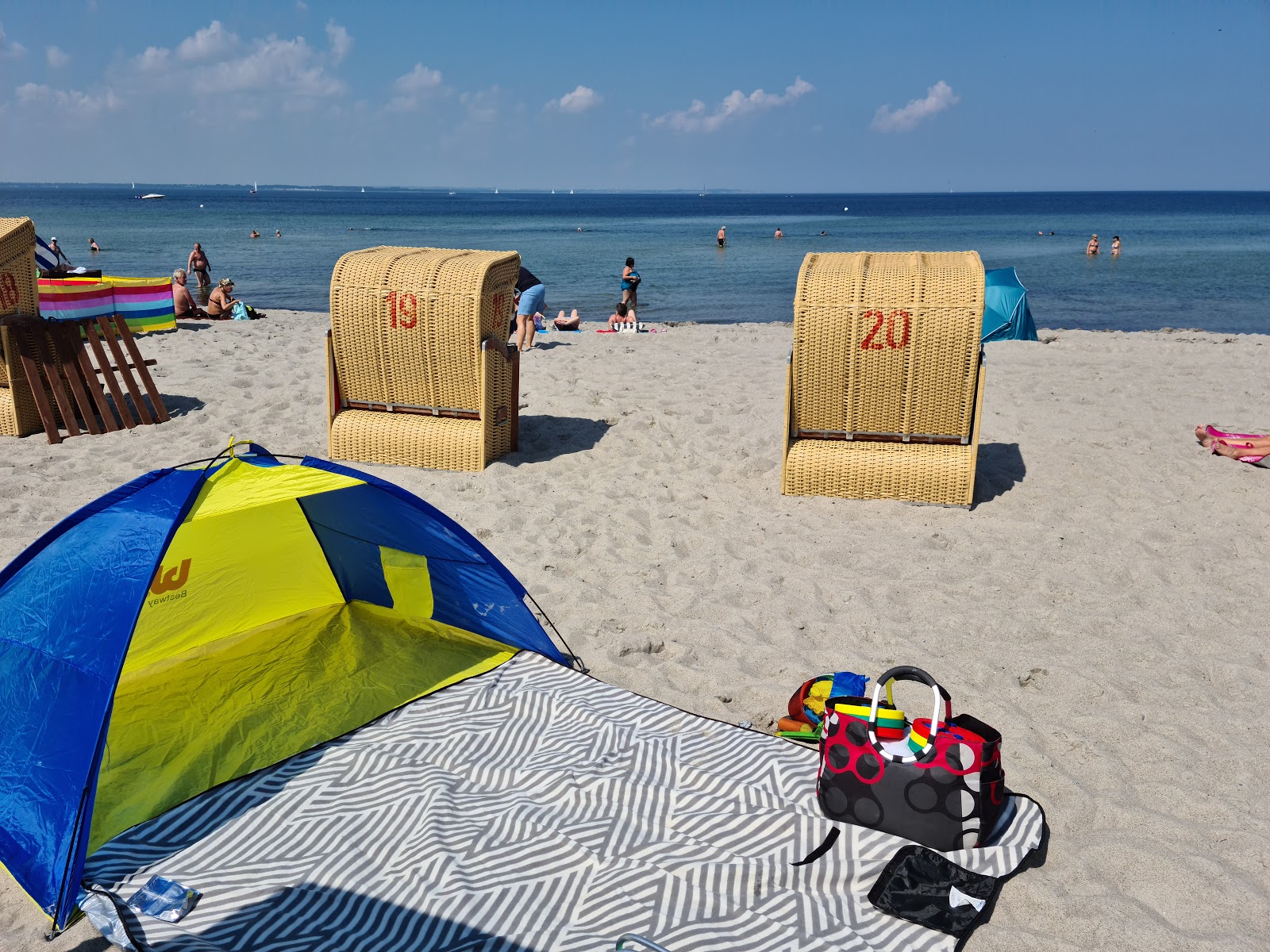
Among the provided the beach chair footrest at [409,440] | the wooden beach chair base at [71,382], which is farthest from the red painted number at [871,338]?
the wooden beach chair base at [71,382]

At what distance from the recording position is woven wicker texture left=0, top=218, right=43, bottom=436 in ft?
28.6

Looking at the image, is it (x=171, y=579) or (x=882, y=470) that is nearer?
(x=171, y=579)

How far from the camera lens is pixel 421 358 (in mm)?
8055

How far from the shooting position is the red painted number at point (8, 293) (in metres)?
8.68

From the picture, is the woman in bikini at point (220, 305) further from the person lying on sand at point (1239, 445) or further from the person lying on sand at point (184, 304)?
the person lying on sand at point (1239, 445)

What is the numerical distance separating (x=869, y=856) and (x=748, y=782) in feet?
2.06

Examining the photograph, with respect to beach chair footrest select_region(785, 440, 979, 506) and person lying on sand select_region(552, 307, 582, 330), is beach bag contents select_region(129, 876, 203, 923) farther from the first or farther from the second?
person lying on sand select_region(552, 307, 582, 330)

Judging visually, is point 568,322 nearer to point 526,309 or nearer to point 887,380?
point 526,309

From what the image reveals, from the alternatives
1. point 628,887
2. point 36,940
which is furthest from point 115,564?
point 628,887

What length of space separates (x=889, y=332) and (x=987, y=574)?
1.96 meters

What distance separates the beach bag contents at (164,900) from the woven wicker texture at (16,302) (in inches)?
278

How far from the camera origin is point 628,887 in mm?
3439

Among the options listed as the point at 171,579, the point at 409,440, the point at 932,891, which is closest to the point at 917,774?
the point at 932,891

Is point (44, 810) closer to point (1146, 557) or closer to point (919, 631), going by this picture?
point (919, 631)
